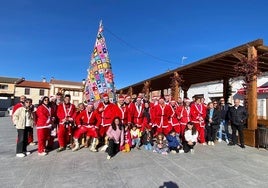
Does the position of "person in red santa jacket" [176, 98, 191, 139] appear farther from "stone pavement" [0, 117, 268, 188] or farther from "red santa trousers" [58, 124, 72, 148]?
"red santa trousers" [58, 124, 72, 148]

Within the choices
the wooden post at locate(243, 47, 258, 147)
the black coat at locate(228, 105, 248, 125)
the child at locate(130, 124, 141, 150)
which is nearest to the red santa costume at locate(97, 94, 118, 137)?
the child at locate(130, 124, 141, 150)

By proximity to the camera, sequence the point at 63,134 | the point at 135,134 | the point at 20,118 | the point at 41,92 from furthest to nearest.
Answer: the point at 41,92 → the point at 135,134 → the point at 63,134 → the point at 20,118

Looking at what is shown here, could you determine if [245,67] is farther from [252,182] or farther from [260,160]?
[252,182]

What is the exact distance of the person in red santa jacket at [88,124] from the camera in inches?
275

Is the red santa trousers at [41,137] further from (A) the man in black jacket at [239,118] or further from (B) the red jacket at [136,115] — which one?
(A) the man in black jacket at [239,118]

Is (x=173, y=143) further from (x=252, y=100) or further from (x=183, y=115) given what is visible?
(x=252, y=100)

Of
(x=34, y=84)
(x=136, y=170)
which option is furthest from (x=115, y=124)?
(x=34, y=84)

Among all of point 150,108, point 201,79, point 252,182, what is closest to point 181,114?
point 150,108

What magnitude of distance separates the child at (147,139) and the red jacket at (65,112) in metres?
2.28

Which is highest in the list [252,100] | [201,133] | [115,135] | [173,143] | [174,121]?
[252,100]

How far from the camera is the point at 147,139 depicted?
24.1 ft

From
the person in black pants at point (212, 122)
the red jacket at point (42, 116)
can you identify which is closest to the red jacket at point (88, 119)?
the red jacket at point (42, 116)

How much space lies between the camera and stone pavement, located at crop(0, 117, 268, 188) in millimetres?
4203

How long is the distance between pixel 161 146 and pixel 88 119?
7.60 feet
